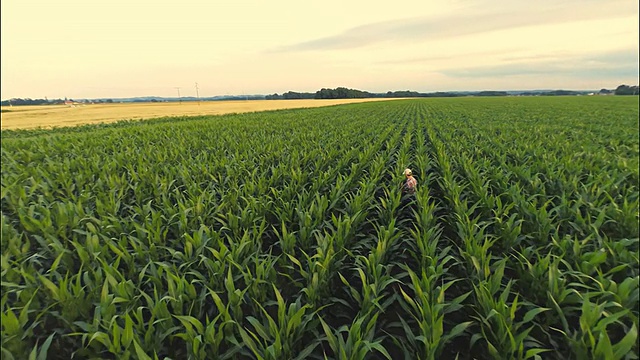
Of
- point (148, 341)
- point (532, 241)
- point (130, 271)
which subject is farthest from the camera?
point (532, 241)

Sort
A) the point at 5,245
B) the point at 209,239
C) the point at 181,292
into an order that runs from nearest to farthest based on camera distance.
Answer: the point at 181,292, the point at 209,239, the point at 5,245

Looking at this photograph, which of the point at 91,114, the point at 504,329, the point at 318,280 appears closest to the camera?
the point at 504,329

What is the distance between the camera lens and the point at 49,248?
3652 millimetres

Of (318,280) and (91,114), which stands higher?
(91,114)

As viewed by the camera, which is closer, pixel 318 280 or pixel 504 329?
pixel 504 329

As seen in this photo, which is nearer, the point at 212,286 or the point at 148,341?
the point at 148,341

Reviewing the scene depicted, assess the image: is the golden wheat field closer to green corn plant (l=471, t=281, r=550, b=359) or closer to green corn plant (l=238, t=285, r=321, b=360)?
green corn plant (l=238, t=285, r=321, b=360)

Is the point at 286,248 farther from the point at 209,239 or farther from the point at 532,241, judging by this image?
the point at 532,241

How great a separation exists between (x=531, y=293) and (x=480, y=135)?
1093cm

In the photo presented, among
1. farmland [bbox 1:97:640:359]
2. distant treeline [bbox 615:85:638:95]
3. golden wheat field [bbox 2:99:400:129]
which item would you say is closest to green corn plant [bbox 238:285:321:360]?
farmland [bbox 1:97:640:359]

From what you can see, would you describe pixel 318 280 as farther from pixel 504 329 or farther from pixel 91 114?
pixel 91 114

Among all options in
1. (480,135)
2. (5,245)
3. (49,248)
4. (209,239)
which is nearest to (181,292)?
(209,239)

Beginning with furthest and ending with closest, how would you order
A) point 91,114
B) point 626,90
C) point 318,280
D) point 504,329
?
point 626,90
point 91,114
point 318,280
point 504,329

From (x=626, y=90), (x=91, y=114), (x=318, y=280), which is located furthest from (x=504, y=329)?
(x=626, y=90)
